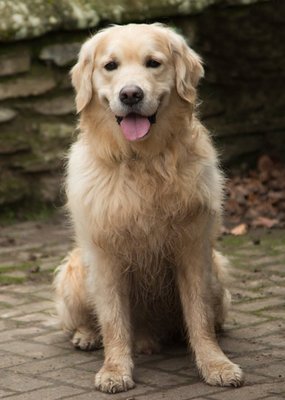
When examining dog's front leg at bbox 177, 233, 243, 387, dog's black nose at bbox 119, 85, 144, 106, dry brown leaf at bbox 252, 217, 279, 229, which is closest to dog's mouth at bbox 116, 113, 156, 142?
dog's black nose at bbox 119, 85, 144, 106

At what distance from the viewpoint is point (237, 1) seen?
8758 mm

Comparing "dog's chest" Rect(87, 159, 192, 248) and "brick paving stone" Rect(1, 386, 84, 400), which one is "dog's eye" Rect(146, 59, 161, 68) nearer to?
"dog's chest" Rect(87, 159, 192, 248)

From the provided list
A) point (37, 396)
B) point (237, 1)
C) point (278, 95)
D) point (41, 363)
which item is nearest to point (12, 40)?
point (237, 1)

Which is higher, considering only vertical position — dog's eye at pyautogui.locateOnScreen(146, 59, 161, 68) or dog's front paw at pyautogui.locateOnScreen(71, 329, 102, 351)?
dog's eye at pyautogui.locateOnScreen(146, 59, 161, 68)

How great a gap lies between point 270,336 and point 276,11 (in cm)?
417

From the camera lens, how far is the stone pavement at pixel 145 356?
15.1 feet

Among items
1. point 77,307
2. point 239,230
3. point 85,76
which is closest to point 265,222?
point 239,230

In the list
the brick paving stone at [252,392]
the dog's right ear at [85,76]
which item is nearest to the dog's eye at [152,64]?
the dog's right ear at [85,76]

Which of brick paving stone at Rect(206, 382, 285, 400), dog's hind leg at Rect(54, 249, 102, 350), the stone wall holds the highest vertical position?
brick paving stone at Rect(206, 382, 285, 400)

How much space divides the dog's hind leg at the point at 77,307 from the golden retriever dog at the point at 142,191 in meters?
0.28

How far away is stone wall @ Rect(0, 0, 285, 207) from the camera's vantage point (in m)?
8.38

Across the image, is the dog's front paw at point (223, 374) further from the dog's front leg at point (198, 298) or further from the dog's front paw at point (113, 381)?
the dog's front paw at point (113, 381)

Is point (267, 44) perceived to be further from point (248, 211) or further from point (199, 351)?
point (199, 351)

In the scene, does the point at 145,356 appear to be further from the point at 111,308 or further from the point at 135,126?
the point at 135,126
